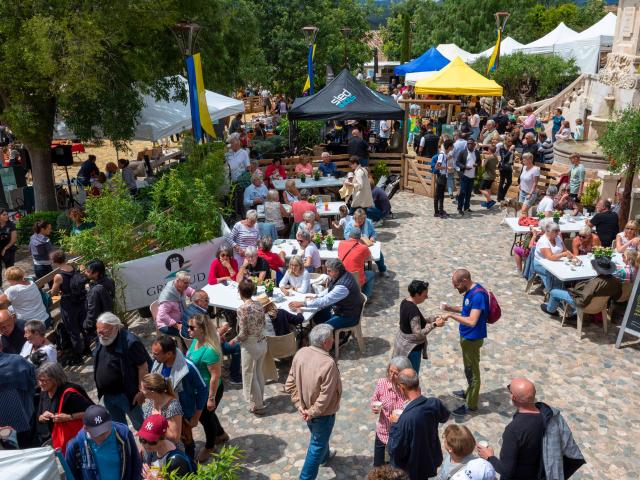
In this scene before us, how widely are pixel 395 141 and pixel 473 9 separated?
3530 centimetres

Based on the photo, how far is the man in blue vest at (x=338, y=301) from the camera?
6.93m

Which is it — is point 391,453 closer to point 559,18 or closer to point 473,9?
point 473,9

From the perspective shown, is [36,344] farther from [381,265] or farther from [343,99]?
[343,99]

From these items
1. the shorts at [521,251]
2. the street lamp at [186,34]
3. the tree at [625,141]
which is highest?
the street lamp at [186,34]

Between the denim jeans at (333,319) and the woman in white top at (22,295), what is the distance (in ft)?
11.2

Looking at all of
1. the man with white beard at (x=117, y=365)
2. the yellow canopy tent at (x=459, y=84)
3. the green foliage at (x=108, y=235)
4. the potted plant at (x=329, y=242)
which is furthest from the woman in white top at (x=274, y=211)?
the yellow canopy tent at (x=459, y=84)

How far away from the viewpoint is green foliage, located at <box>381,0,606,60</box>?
152ft

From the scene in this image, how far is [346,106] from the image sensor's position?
14.9m

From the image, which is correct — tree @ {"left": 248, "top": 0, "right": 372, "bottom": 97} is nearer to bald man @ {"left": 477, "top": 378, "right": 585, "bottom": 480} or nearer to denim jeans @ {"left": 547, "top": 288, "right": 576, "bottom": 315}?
denim jeans @ {"left": 547, "top": 288, "right": 576, "bottom": 315}

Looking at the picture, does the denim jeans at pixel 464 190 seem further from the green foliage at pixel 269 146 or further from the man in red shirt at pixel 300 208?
the green foliage at pixel 269 146

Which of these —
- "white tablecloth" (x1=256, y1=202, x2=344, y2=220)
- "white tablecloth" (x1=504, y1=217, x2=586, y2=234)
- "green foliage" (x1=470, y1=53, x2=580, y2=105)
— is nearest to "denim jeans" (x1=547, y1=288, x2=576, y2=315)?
"white tablecloth" (x1=504, y1=217, x2=586, y2=234)

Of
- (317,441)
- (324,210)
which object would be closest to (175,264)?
(324,210)

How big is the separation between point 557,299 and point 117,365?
20.6 ft

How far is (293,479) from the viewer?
5340mm
